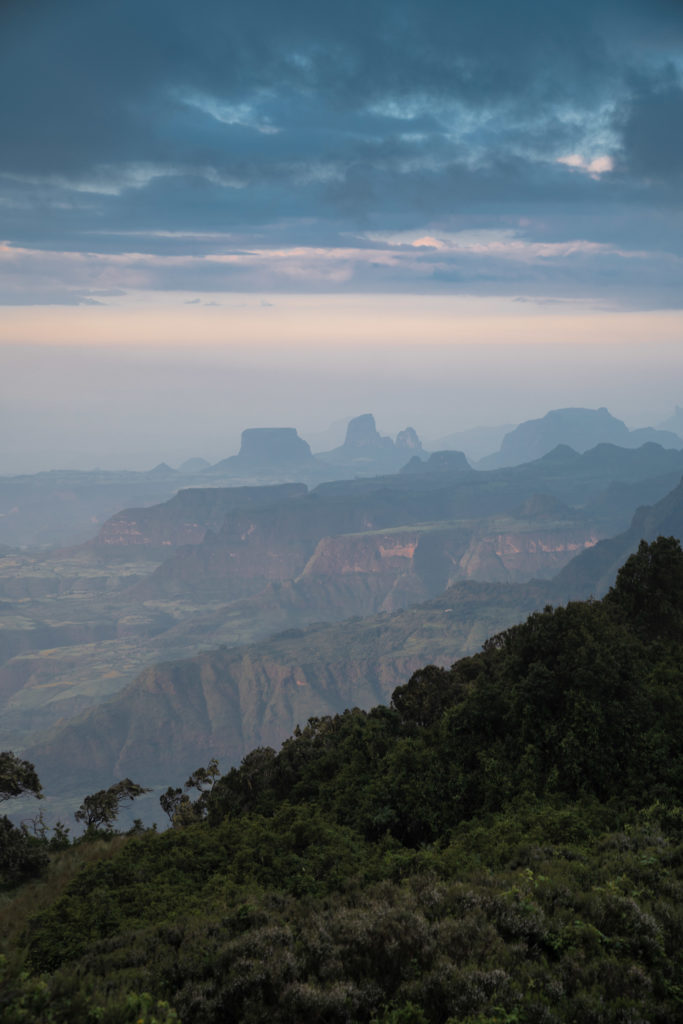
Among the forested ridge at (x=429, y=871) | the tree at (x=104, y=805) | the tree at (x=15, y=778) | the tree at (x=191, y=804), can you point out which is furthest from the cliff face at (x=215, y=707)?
the tree at (x=15, y=778)

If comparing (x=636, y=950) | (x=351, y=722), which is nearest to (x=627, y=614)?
(x=351, y=722)

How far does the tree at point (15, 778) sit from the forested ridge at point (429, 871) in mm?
2485

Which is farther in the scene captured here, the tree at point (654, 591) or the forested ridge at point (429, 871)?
the tree at point (654, 591)

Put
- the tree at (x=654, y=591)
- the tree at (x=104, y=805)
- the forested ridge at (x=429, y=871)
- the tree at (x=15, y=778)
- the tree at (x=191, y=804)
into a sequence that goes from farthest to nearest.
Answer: the tree at (x=104, y=805) → the tree at (x=654, y=591) → the tree at (x=191, y=804) → the tree at (x=15, y=778) → the forested ridge at (x=429, y=871)

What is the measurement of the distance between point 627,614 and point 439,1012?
25.0 meters

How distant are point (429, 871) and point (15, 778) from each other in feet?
65.2

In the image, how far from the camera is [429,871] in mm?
17562

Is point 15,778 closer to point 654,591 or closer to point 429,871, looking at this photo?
point 429,871

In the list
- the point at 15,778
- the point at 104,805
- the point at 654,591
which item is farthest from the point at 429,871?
the point at 104,805

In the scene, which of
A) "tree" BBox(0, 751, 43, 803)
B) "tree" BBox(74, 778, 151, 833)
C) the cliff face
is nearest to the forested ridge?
"tree" BBox(0, 751, 43, 803)

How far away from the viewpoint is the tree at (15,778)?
28875mm

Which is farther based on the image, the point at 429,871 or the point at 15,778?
the point at 15,778

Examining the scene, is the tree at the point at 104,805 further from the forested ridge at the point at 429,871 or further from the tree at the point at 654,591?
the tree at the point at 654,591

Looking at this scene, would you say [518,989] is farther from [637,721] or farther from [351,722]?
[351,722]
